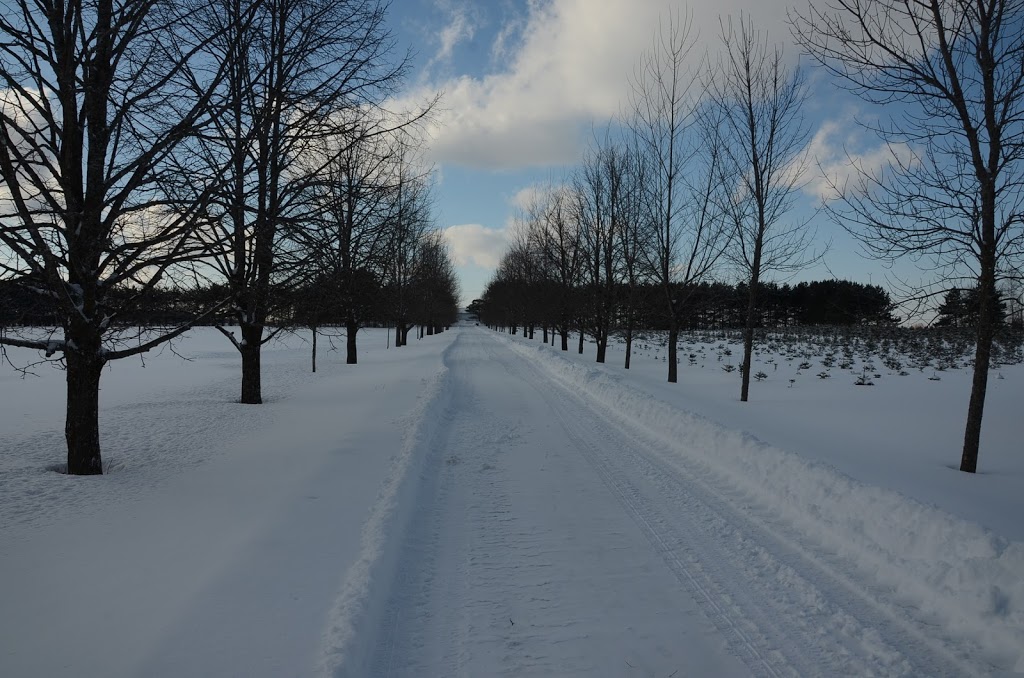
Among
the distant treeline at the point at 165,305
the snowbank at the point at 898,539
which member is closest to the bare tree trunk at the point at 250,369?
the distant treeline at the point at 165,305

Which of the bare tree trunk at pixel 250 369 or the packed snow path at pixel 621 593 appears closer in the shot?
the packed snow path at pixel 621 593

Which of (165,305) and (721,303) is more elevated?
(721,303)

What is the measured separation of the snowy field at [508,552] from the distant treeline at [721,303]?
6.66 ft

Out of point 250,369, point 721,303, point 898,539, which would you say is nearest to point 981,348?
point 898,539

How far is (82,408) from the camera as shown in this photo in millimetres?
5539

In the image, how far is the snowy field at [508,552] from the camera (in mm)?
2824

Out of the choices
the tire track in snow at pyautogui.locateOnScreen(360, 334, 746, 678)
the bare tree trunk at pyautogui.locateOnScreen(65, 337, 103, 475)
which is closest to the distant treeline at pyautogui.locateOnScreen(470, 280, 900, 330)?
the tire track in snow at pyautogui.locateOnScreen(360, 334, 746, 678)

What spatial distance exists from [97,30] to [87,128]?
41.4 inches

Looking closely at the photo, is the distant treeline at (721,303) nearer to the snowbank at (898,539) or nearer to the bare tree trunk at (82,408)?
the snowbank at (898,539)

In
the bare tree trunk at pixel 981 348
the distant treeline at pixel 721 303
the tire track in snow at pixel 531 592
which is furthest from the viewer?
the distant treeline at pixel 721 303

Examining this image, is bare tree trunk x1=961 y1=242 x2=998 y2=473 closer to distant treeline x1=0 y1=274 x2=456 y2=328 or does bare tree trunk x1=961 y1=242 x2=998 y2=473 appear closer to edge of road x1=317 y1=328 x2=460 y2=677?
edge of road x1=317 y1=328 x2=460 y2=677

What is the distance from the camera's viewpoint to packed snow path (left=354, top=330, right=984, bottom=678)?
9.28 feet

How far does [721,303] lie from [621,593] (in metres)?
17.3

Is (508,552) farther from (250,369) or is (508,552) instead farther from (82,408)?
(250,369)
